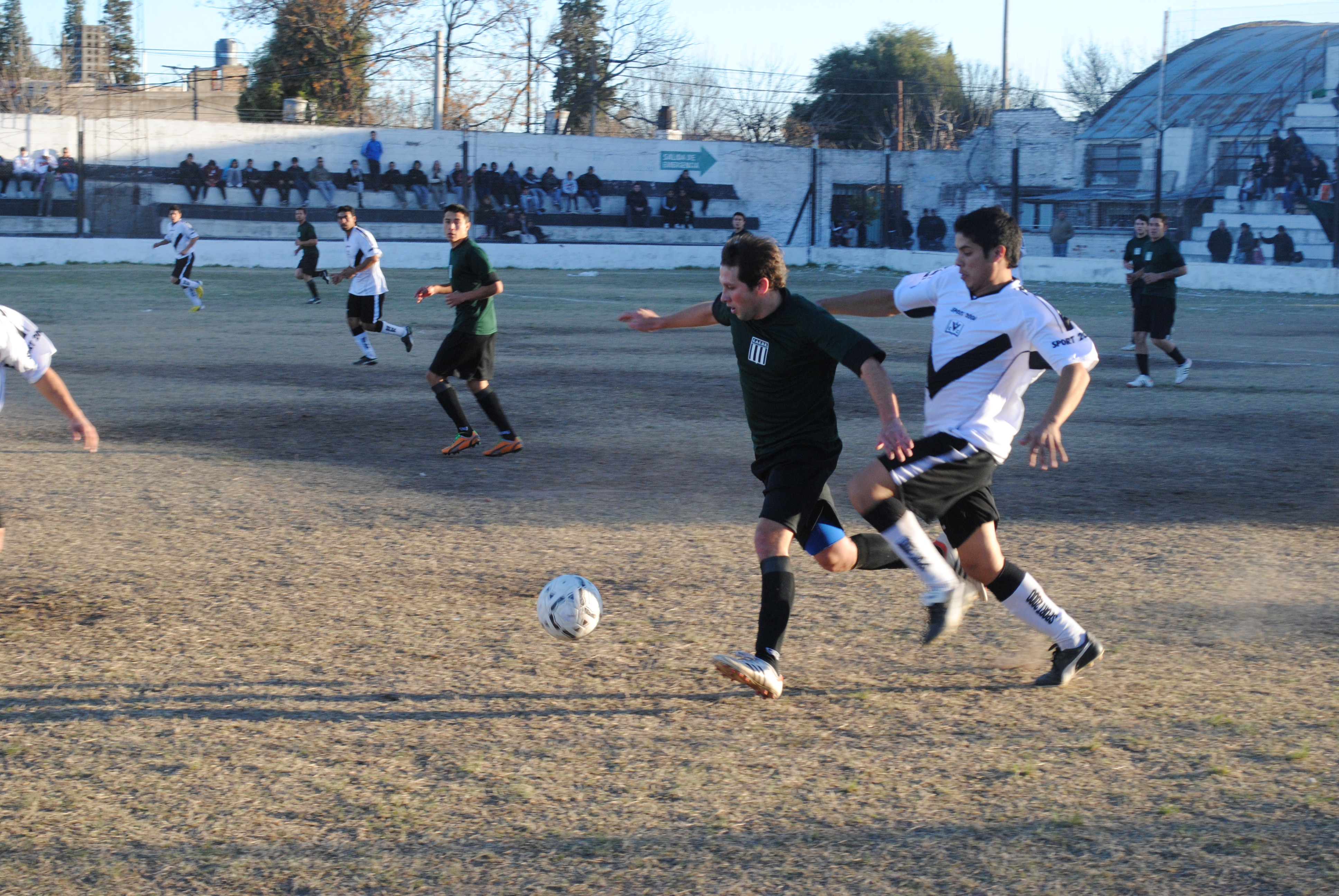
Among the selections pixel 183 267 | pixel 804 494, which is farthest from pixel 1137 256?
pixel 183 267

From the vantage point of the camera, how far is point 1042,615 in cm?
477

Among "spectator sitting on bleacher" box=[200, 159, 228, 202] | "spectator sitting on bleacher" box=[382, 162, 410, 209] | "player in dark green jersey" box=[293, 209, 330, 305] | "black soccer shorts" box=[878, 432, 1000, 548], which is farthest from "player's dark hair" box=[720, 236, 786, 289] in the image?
"spectator sitting on bleacher" box=[382, 162, 410, 209]

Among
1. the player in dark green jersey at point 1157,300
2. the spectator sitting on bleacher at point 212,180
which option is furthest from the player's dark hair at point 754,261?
the spectator sitting on bleacher at point 212,180

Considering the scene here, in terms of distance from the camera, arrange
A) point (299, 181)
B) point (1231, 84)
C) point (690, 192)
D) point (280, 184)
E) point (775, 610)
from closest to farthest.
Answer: point (775, 610) < point (280, 184) < point (299, 181) < point (1231, 84) < point (690, 192)

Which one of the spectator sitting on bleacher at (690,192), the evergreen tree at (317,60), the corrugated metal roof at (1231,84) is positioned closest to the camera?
the corrugated metal roof at (1231,84)

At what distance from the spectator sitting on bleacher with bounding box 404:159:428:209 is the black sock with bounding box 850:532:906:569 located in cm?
3797

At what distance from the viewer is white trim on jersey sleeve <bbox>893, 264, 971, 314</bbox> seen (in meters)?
4.95

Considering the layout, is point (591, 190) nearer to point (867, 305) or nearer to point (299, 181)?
point (299, 181)

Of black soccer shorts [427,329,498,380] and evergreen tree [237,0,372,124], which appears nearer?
black soccer shorts [427,329,498,380]

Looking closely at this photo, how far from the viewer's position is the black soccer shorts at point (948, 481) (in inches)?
186

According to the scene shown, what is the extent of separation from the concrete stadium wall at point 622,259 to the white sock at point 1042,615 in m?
26.8

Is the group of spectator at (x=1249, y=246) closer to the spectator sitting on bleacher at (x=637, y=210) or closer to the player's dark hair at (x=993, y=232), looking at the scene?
the spectator sitting on bleacher at (x=637, y=210)

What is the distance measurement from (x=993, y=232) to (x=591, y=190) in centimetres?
4044

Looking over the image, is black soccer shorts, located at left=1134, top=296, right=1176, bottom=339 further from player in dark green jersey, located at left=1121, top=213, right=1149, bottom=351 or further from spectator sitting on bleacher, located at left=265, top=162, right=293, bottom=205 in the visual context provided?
spectator sitting on bleacher, located at left=265, top=162, right=293, bottom=205
